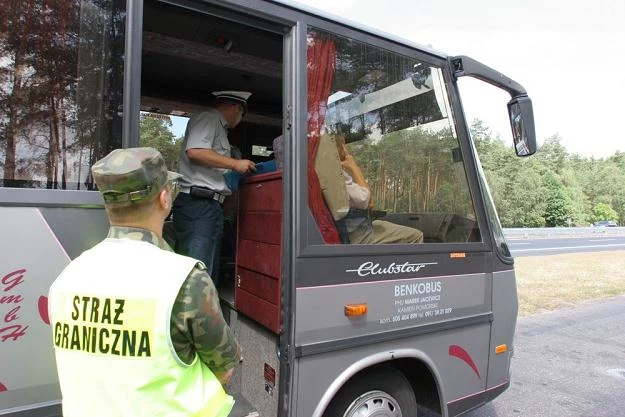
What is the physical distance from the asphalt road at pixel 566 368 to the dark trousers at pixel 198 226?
279 centimetres

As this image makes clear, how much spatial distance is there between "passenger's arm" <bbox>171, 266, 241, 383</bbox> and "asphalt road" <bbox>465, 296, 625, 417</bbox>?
3403mm

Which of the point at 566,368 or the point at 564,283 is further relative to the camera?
the point at 564,283

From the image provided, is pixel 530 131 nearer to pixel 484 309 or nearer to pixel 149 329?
pixel 484 309

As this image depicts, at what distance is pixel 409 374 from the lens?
2.92 meters

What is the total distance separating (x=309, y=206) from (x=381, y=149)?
2.25 feet

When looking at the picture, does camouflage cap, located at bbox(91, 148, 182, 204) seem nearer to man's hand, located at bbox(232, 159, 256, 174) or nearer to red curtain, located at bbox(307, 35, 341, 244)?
red curtain, located at bbox(307, 35, 341, 244)

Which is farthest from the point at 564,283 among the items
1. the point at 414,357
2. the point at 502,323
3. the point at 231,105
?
the point at 231,105

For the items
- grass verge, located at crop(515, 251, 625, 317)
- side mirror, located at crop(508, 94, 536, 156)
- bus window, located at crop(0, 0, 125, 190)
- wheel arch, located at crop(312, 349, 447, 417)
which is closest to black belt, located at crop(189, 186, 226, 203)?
bus window, located at crop(0, 0, 125, 190)

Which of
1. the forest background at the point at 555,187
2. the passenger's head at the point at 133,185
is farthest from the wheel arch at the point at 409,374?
the forest background at the point at 555,187

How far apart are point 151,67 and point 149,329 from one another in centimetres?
A: 345

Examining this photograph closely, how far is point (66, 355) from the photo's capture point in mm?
1286

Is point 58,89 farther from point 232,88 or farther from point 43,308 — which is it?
point 232,88

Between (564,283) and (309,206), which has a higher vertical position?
(309,206)

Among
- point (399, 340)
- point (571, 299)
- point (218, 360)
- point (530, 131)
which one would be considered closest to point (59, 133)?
point (218, 360)
